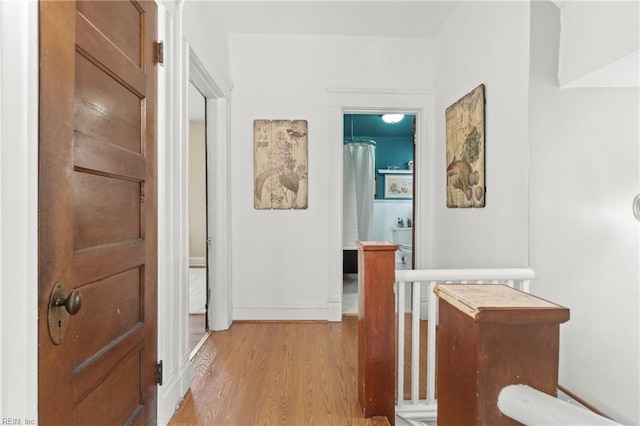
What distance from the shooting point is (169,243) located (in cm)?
167

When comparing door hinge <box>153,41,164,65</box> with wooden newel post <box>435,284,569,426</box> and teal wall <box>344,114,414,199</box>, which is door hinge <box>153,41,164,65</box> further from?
teal wall <box>344,114,414,199</box>

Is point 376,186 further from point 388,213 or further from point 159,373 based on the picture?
point 159,373

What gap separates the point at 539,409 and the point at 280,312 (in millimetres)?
2850

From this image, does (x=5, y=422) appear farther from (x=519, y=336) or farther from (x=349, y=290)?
(x=349, y=290)

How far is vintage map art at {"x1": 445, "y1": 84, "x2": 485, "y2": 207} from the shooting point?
225 centimetres

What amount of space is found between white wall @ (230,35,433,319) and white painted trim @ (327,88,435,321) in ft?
0.17

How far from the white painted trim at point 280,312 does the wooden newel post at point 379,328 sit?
1.47 m

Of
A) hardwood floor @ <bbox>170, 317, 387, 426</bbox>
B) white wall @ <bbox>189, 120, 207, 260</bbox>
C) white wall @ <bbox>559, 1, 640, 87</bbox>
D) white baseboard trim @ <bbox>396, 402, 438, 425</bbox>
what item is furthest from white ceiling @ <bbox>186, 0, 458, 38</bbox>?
white wall @ <bbox>189, 120, 207, 260</bbox>

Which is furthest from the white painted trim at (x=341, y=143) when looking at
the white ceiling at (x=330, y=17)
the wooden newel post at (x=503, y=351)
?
the wooden newel post at (x=503, y=351)

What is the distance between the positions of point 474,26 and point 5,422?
308 cm

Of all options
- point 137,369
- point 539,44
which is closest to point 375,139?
point 539,44

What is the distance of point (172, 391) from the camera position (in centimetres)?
170

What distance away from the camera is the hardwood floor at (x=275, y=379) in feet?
5.56

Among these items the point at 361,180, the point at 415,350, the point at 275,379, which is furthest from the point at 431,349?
the point at 361,180
